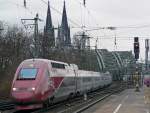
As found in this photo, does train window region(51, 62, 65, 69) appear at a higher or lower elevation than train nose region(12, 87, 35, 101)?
higher

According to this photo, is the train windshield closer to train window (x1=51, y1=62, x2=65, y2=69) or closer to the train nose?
the train nose

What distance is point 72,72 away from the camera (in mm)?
42219

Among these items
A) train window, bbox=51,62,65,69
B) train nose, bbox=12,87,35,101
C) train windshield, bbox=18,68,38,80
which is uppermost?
train window, bbox=51,62,65,69

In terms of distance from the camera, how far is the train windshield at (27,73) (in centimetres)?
3080

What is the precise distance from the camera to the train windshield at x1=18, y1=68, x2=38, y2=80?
30.8 meters

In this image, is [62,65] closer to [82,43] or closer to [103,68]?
[82,43]

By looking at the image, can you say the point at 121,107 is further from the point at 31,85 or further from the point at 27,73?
the point at 31,85

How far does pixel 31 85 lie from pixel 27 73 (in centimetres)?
136

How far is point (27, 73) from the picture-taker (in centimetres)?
3106

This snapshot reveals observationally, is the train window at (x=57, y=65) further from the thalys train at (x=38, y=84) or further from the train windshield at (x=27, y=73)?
the train windshield at (x=27, y=73)

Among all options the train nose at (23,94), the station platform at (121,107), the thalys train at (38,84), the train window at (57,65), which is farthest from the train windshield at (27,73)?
the station platform at (121,107)

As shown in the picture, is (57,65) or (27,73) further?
(57,65)

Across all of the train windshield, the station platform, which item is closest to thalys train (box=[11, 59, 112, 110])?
the train windshield

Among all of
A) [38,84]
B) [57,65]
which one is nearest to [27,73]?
[38,84]
